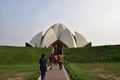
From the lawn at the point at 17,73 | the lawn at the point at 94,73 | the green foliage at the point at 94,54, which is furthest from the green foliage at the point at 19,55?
the lawn at the point at 94,73

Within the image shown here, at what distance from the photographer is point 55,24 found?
73.0 meters

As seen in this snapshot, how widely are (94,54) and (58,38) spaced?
26.0 meters

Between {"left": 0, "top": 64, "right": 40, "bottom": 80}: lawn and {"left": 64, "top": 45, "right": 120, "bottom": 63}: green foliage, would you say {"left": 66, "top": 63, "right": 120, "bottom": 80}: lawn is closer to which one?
{"left": 0, "top": 64, "right": 40, "bottom": 80}: lawn

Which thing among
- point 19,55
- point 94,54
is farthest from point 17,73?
point 94,54

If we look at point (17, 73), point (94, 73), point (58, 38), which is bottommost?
point (94, 73)

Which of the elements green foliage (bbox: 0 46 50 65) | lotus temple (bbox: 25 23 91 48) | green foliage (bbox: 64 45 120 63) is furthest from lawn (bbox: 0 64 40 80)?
lotus temple (bbox: 25 23 91 48)

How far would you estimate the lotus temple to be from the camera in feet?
219

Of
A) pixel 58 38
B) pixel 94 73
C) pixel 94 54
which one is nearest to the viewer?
pixel 94 73

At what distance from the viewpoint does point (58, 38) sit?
67.8m

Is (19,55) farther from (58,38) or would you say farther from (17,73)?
(58,38)

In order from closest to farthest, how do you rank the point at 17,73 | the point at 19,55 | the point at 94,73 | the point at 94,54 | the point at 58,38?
the point at 94,73 < the point at 17,73 < the point at 19,55 < the point at 94,54 < the point at 58,38

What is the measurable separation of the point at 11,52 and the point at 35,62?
21.3 feet

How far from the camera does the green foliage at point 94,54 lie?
38.9 m

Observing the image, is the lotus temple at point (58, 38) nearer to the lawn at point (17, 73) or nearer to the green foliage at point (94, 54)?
the green foliage at point (94, 54)
